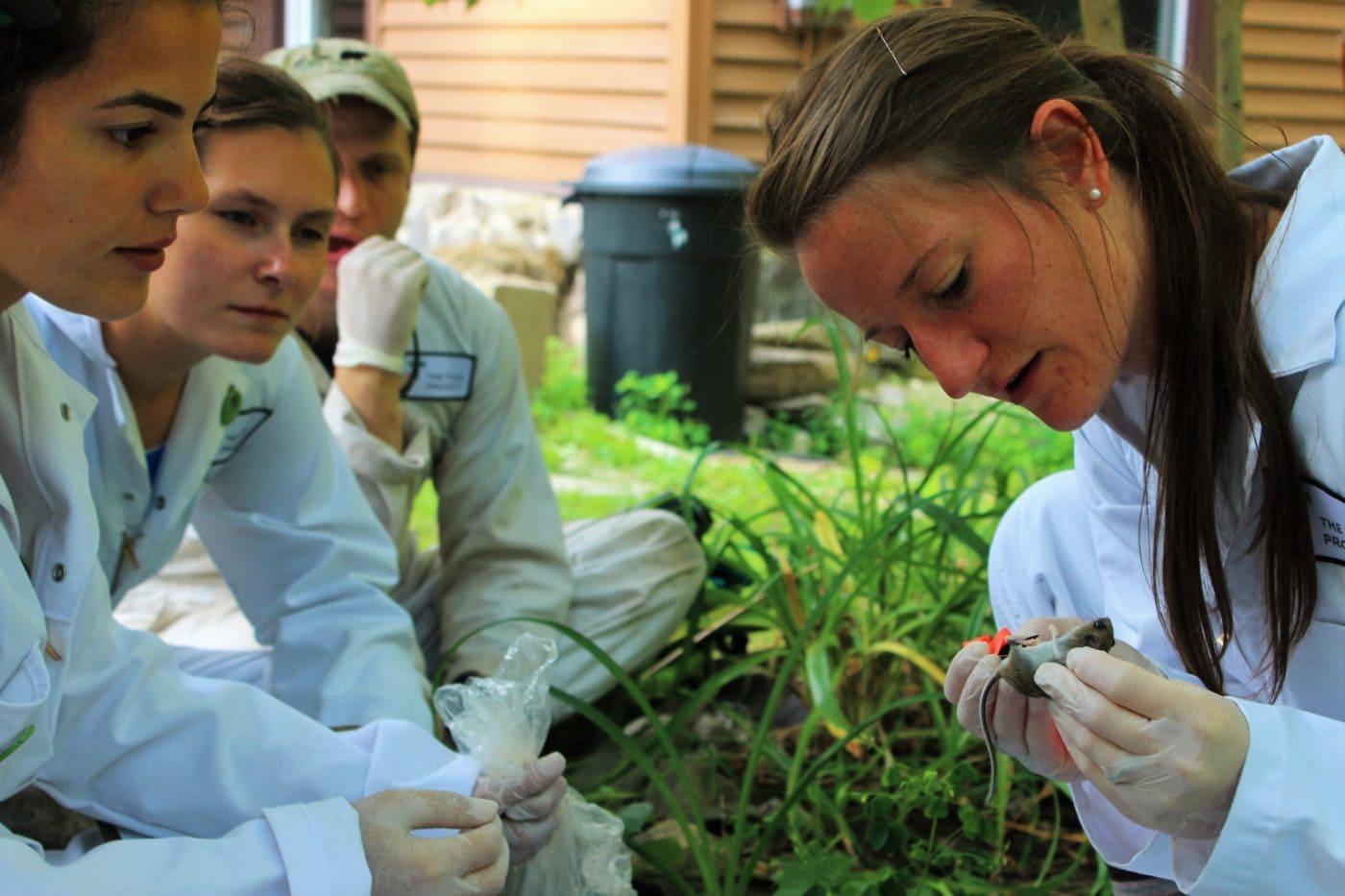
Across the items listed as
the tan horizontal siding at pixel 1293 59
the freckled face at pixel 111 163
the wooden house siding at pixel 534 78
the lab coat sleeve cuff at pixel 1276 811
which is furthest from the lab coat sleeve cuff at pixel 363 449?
the tan horizontal siding at pixel 1293 59

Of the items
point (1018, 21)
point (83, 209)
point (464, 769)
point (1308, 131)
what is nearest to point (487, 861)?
point (464, 769)

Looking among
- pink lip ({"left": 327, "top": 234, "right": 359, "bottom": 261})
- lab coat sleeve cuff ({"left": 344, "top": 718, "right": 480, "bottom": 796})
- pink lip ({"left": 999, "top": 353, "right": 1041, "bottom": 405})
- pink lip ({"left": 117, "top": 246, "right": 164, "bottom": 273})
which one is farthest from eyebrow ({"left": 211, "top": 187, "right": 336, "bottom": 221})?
pink lip ({"left": 999, "top": 353, "right": 1041, "bottom": 405})

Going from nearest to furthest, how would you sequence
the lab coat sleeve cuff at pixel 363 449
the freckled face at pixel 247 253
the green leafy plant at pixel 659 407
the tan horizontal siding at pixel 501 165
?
1. the freckled face at pixel 247 253
2. the lab coat sleeve cuff at pixel 363 449
3. the green leafy plant at pixel 659 407
4. the tan horizontal siding at pixel 501 165

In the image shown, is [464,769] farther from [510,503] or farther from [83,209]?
[510,503]

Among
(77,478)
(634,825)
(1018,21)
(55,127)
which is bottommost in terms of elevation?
(634,825)

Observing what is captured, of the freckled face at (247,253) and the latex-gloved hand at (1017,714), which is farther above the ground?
the freckled face at (247,253)

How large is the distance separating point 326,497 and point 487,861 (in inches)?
40.0

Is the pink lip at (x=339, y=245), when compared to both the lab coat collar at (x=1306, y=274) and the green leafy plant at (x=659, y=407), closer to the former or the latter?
the lab coat collar at (x=1306, y=274)

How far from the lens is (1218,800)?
4.68 ft

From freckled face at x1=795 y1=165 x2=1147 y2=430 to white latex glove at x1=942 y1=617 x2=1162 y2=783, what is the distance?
27cm

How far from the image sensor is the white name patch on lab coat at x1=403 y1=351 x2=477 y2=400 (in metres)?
3.08

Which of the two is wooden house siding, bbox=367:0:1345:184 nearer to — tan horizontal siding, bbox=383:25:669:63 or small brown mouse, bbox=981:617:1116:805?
tan horizontal siding, bbox=383:25:669:63

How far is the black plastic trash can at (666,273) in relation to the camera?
6.57 m

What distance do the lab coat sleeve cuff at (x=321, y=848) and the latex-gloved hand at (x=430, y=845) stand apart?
3cm
